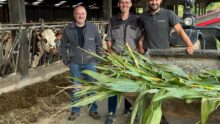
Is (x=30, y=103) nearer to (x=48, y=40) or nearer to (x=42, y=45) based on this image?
(x=48, y=40)

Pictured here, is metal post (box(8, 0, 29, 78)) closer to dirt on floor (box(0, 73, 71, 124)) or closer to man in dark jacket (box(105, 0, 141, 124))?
dirt on floor (box(0, 73, 71, 124))

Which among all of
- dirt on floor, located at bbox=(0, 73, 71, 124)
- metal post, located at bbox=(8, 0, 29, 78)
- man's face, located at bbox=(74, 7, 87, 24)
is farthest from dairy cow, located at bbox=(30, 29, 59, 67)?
man's face, located at bbox=(74, 7, 87, 24)

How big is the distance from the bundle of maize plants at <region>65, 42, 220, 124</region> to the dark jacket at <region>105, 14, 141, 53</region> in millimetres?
1846

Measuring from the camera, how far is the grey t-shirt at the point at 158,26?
4188 mm

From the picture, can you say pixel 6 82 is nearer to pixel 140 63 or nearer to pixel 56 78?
pixel 56 78

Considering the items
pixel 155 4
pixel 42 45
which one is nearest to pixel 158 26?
pixel 155 4

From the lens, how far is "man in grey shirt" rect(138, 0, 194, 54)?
13.6ft

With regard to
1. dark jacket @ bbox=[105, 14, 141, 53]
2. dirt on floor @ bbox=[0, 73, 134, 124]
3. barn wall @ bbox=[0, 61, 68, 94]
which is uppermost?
dark jacket @ bbox=[105, 14, 141, 53]

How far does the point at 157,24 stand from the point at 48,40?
3774 mm

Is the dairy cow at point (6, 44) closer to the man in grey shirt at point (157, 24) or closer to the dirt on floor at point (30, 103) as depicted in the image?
the dirt on floor at point (30, 103)

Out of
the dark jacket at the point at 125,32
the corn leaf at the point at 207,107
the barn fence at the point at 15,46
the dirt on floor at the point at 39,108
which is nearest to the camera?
the corn leaf at the point at 207,107

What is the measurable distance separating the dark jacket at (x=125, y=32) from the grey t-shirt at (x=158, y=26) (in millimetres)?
128

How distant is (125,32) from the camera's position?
14.6 feet

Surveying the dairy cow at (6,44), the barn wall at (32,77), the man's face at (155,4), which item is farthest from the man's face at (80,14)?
the dairy cow at (6,44)
